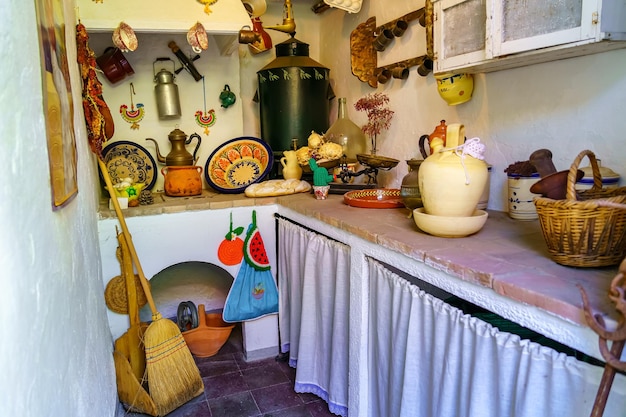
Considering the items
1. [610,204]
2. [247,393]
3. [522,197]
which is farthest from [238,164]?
[610,204]

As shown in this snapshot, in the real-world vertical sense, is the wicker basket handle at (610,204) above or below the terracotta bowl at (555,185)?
below

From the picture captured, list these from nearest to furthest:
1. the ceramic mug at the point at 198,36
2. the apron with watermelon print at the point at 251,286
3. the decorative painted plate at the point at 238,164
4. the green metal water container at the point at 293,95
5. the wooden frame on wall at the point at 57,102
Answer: the wooden frame on wall at the point at 57,102 → the ceramic mug at the point at 198,36 → the apron with watermelon print at the point at 251,286 → the decorative painted plate at the point at 238,164 → the green metal water container at the point at 293,95

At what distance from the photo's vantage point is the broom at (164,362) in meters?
2.05

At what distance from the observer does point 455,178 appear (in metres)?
1.34

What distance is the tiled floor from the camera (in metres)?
2.09

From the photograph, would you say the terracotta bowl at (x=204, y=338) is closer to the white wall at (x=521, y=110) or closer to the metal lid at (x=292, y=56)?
the white wall at (x=521, y=110)

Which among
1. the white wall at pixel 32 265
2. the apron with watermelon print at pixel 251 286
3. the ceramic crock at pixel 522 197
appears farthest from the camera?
the apron with watermelon print at pixel 251 286

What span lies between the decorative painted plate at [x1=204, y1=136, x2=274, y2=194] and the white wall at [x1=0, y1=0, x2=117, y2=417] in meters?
1.29

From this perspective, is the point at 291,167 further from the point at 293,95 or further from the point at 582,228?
the point at 582,228

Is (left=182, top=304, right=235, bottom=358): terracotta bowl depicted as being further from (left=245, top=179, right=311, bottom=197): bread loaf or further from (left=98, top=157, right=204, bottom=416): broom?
(left=245, top=179, right=311, bottom=197): bread loaf

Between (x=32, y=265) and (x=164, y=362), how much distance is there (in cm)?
138

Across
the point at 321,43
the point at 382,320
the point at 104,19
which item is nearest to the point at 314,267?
the point at 382,320

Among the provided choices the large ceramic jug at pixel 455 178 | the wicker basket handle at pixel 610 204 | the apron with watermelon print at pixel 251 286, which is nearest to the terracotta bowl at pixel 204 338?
the apron with watermelon print at pixel 251 286

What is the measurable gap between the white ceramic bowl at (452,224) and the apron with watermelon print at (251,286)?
120 centimetres
